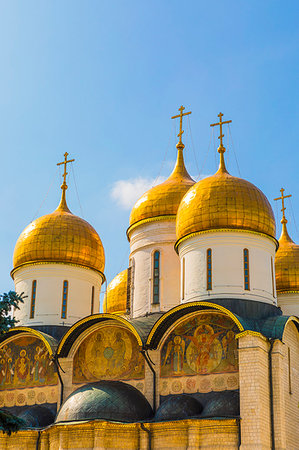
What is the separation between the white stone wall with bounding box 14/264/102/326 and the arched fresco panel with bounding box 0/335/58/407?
80 centimetres

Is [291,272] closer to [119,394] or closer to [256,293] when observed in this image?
[256,293]

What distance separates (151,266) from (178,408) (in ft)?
16.4

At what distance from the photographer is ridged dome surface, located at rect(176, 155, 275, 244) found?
16.7m

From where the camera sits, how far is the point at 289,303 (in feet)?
69.7

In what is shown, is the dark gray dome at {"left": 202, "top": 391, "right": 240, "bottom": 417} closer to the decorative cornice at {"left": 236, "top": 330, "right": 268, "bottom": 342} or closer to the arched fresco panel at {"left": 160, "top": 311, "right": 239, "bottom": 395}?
the arched fresco panel at {"left": 160, "top": 311, "right": 239, "bottom": 395}

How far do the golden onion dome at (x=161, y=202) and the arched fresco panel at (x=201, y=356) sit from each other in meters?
4.29

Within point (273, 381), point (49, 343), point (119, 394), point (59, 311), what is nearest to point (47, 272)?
point (59, 311)

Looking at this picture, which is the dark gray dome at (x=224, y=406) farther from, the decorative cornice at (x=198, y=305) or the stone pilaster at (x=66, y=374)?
the stone pilaster at (x=66, y=374)

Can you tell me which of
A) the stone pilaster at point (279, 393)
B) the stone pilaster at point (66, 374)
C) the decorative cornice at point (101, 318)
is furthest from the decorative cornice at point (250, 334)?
the stone pilaster at point (66, 374)

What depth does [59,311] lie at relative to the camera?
18.9m

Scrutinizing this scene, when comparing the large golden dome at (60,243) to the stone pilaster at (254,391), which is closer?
the stone pilaster at (254,391)

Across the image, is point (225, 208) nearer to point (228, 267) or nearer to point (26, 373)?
point (228, 267)

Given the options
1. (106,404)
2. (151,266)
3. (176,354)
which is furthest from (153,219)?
(106,404)

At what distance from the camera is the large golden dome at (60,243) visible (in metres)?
19.3
